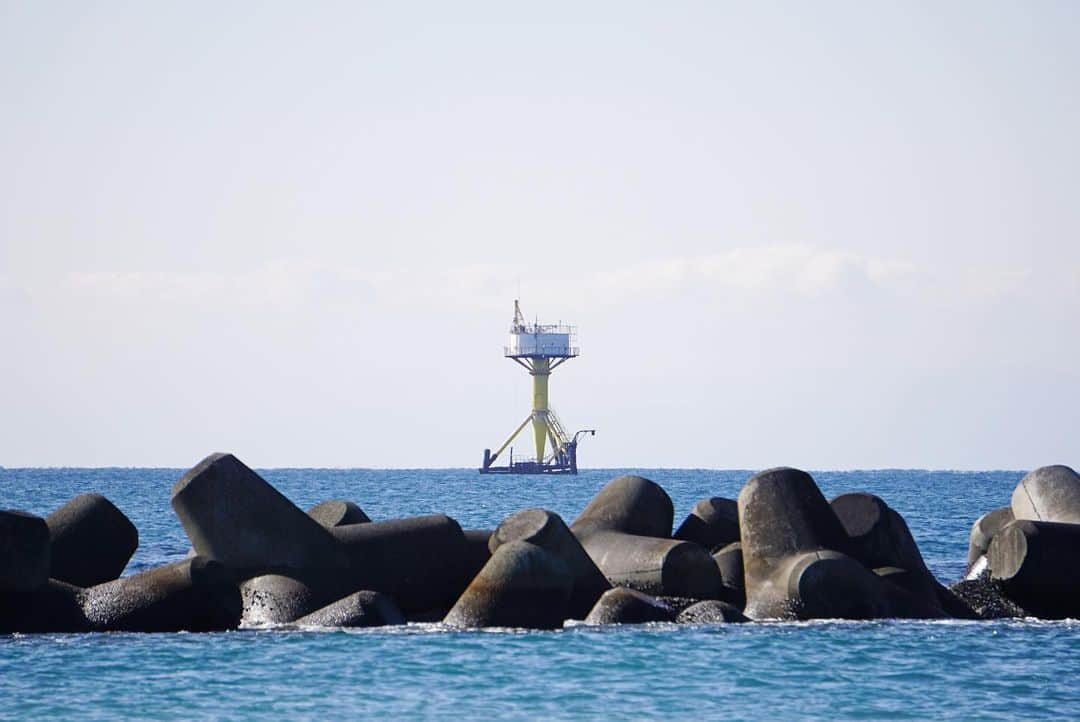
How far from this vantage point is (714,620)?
20.8 m

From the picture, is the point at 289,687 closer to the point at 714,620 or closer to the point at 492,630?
the point at 492,630

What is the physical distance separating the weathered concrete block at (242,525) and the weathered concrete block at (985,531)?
972cm

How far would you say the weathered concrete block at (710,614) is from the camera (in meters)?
20.8

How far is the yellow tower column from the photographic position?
115 metres

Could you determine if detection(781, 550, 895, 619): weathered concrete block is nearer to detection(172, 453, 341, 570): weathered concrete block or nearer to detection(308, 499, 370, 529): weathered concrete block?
detection(172, 453, 341, 570): weathered concrete block

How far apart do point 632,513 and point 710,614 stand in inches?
118

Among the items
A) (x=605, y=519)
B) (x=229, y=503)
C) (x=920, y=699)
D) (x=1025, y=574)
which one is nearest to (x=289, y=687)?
(x=229, y=503)

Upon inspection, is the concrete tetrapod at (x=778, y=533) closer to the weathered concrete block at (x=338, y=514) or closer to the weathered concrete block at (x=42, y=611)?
the weathered concrete block at (x=338, y=514)

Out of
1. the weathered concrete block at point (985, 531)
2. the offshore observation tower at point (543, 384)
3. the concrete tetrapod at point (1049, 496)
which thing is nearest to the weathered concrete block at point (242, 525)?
the weathered concrete block at point (985, 531)

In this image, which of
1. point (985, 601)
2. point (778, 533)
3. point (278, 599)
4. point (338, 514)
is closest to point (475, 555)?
point (278, 599)

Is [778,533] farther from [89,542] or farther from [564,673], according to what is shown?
[89,542]

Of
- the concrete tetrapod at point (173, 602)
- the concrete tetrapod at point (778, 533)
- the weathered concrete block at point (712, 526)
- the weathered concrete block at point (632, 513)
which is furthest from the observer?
the weathered concrete block at point (712, 526)

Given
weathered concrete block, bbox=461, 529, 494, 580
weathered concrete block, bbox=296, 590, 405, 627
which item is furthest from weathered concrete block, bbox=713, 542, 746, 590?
weathered concrete block, bbox=296, 590, 405, 627

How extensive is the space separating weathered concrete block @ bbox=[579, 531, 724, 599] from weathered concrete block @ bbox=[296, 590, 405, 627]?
3.06 metres
